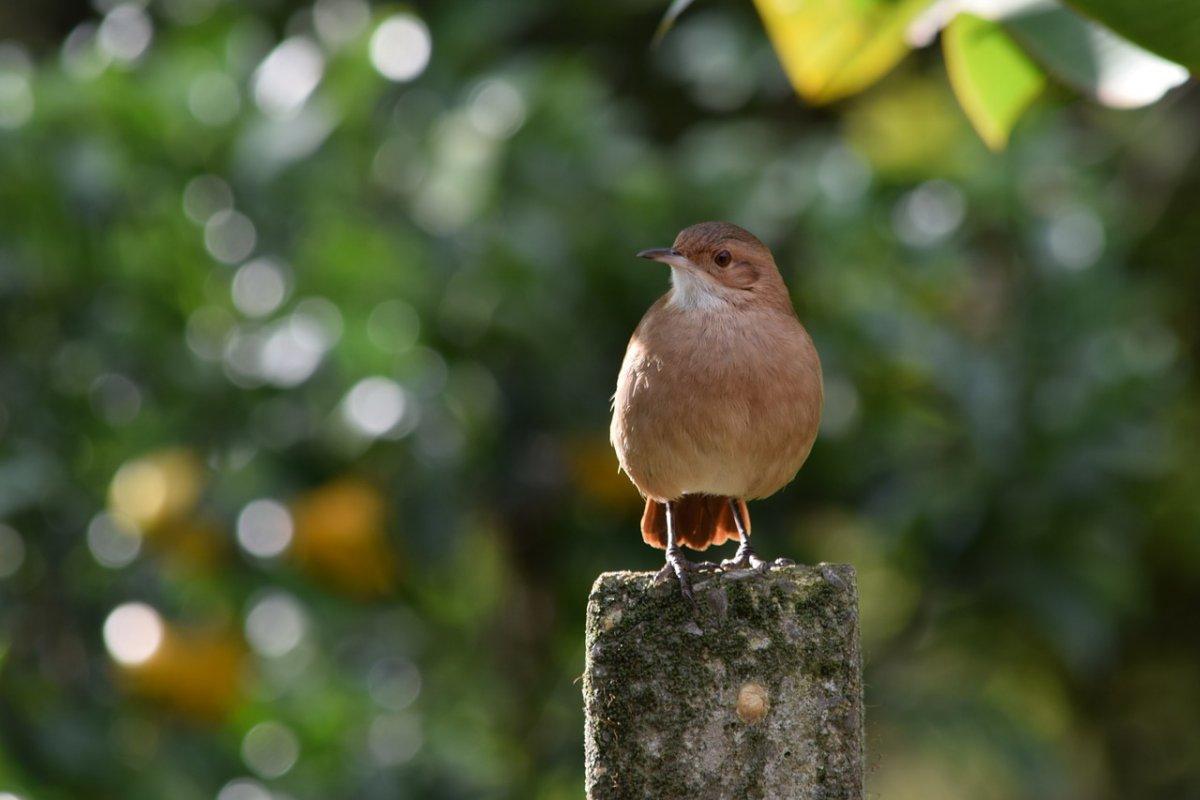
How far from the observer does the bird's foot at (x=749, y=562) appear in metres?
2.00

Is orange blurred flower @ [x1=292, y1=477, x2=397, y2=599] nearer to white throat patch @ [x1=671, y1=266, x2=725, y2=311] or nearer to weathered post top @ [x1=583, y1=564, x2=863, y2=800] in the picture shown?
white throat patch @ [x1=671, y1=266, x2=725, y2=311]

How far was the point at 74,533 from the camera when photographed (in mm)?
5012

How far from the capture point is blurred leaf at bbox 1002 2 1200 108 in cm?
160

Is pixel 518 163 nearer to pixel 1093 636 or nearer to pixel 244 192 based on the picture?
pixel 244 192

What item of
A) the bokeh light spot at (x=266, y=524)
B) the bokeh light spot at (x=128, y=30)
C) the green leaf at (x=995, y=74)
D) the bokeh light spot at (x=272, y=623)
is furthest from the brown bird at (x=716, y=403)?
the bokeh light spot at (x=128, y=30)

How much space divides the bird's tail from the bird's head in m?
0.40

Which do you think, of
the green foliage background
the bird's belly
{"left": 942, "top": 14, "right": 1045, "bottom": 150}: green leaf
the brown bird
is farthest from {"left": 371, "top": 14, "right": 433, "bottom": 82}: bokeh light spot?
{"left": 942, "top": 14, "right": 1045, "bottom": 150}: green leaf

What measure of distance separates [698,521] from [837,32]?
4.37ft

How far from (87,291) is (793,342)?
9.65ft

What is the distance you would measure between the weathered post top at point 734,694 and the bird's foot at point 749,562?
0.09 metres

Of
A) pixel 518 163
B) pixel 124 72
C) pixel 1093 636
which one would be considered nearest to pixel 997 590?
pixel 1093 636

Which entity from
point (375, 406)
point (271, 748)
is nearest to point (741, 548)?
point (375, 406)

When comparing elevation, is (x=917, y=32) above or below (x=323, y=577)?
below

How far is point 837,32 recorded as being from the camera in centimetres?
202
